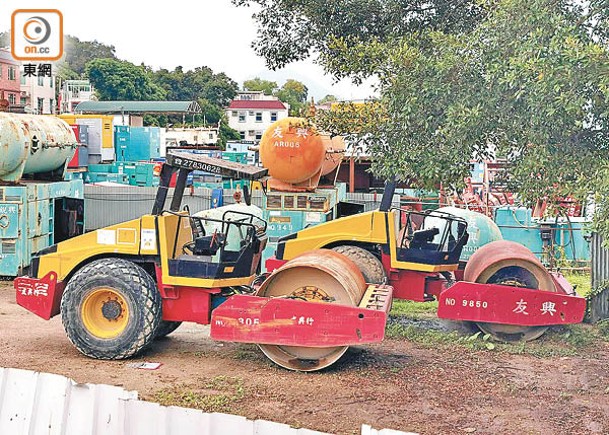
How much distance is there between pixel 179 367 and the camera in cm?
898

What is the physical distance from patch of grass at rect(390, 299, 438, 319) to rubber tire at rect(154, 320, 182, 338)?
11.2 feet

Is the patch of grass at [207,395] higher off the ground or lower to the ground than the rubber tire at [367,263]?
lower

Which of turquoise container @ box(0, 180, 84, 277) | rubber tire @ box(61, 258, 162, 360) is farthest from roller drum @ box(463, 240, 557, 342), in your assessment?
turquoise container @ box(0, 180, 84, 277)

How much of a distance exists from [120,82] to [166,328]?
2570 inches

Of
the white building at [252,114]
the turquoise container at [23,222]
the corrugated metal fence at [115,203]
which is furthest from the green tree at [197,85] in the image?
the turquoise container at [23,222]

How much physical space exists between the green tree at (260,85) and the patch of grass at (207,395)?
310 feet

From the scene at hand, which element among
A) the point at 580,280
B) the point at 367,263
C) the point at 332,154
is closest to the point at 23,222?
the point at 332,154

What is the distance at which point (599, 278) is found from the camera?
11.9m

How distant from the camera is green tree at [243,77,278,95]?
103 metres

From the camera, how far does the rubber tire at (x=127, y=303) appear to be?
895 cm

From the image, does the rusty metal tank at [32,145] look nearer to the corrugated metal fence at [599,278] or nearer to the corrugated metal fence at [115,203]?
the corrugated metal fence at [115,203]

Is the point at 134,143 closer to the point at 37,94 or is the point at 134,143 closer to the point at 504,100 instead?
the point at 37,94

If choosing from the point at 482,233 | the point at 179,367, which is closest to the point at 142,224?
the point at 179,367

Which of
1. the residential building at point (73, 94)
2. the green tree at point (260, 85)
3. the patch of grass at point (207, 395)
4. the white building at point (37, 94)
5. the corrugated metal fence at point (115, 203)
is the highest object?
the green tree at point (260, 85)
